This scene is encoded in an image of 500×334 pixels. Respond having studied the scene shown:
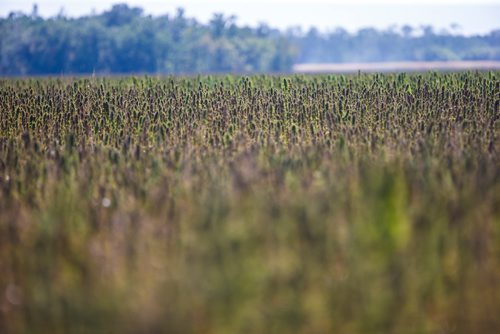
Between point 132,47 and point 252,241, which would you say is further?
point 132,47

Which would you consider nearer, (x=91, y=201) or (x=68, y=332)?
(x=68, y=332)

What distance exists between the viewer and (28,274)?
5156 mm

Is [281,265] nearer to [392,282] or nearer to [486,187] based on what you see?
[392,282]

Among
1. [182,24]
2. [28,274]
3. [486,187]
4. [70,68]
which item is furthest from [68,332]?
[182,24]

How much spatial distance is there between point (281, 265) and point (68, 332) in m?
1.20

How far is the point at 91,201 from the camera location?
7.09 meters

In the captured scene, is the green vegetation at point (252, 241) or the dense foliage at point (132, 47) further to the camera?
the dense foliage at point (132, 47)

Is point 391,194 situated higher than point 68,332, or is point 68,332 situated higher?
point 391,194

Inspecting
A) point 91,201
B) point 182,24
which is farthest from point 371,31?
point 91,201

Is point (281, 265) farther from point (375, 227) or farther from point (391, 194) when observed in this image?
point (391, 194)

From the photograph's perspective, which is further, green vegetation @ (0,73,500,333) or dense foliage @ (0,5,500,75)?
dense foliage @ (0,5,500,75)

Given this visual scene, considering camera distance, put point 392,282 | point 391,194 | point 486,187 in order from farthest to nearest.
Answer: point 486,187 < point 391,194 < point 392,282

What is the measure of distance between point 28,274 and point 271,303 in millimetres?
1585

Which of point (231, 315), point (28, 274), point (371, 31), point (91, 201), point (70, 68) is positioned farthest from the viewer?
point (371, 31)
